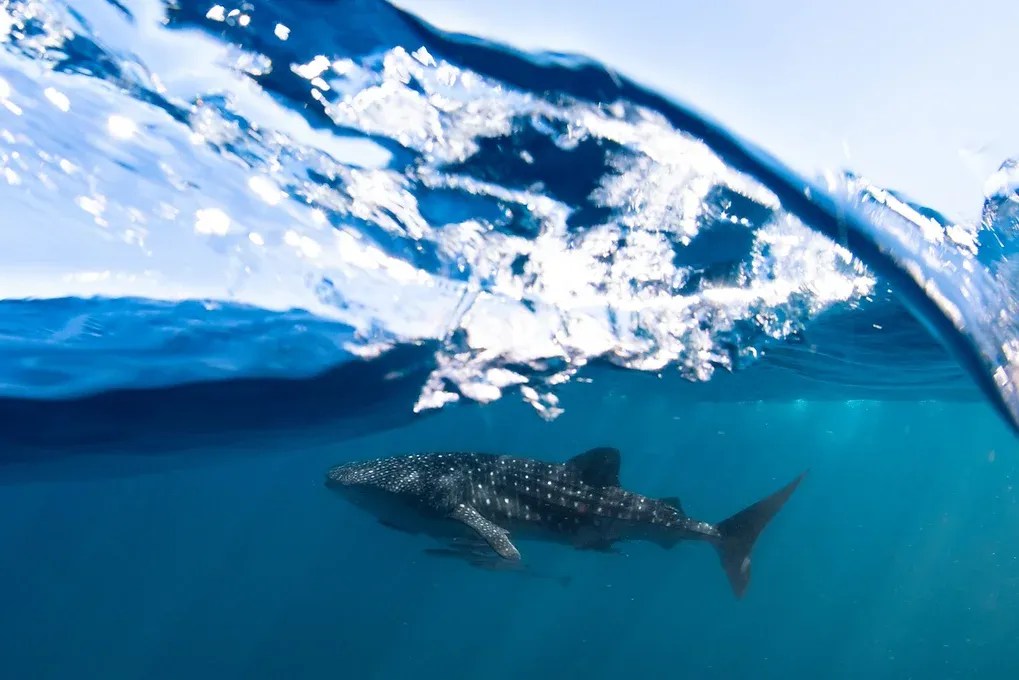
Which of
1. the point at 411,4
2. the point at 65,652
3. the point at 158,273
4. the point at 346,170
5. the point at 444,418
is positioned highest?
the point at 411,4

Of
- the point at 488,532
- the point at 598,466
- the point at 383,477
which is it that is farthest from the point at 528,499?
the point at 383,477

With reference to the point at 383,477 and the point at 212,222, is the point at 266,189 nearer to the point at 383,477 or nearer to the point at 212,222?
the point at 212,222

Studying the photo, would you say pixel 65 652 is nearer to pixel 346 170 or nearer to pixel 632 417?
pixel 632 417

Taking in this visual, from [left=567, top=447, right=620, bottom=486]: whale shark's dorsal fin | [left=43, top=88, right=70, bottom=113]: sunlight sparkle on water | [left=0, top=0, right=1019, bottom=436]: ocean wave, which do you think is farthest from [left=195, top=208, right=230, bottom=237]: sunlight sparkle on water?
[left=567, top=447, right=620, bottom=486]: whale shark's dorsal fin

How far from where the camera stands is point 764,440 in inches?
2854

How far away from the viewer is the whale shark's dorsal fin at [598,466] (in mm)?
9844

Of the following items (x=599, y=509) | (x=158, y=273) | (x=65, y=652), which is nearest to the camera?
(x=599, y=509)

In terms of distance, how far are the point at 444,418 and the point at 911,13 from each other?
3014 cm

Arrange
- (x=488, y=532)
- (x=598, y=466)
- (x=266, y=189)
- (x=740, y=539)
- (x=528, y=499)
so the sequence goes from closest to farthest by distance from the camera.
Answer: (x=488, y=532) → (x=266, y=189) → (x=598, y=466) → (x=528, y=499) → (x=740, y=539)

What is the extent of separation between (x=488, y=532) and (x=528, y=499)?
76.8 inches

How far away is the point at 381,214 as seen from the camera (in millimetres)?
10375

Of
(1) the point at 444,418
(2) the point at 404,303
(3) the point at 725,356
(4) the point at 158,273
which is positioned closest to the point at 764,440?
(1) the point at 444,418

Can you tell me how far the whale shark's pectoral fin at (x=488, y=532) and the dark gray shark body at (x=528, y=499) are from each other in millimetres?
372

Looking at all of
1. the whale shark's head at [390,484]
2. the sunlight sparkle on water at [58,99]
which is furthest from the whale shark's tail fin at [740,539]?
the sunlight sparkle on water at [58,99]
